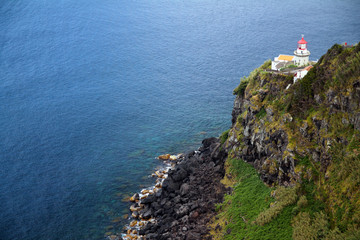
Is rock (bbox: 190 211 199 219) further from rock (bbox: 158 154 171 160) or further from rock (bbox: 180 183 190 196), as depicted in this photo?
rock (bbox: 158 154 171 160)

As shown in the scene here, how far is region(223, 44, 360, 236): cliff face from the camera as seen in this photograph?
47.8m

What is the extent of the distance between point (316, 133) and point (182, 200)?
29486 mm

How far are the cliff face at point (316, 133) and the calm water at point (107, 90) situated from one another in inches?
1276

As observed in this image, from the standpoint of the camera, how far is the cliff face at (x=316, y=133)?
157ft

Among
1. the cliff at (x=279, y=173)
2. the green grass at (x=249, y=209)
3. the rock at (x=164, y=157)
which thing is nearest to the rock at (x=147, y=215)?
the cliff at (x=279, y=173)

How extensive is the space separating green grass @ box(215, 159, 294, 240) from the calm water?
24.8 meters

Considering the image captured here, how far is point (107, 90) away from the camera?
432 ft

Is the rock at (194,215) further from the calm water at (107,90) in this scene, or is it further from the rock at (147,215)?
the calm water at (107,90)

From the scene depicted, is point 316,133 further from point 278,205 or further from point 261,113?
point 261,113

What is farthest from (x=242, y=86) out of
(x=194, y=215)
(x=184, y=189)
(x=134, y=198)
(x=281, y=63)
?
(x=134, y=198)

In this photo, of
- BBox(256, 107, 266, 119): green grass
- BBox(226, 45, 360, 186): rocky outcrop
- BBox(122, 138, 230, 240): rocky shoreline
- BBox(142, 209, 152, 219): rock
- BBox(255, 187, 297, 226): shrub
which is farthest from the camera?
BBox(142, 209, 152, 219): rock

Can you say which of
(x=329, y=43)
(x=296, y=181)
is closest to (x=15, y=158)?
(x=296, y=181)

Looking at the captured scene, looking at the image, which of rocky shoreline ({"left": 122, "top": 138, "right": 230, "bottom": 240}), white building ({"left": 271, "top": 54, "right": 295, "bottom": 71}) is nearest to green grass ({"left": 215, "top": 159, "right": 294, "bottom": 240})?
rocky shoreline ({"left": 122, "top": 138, "right": 230, "bottom": 240})

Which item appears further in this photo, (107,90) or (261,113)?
(107,90)
